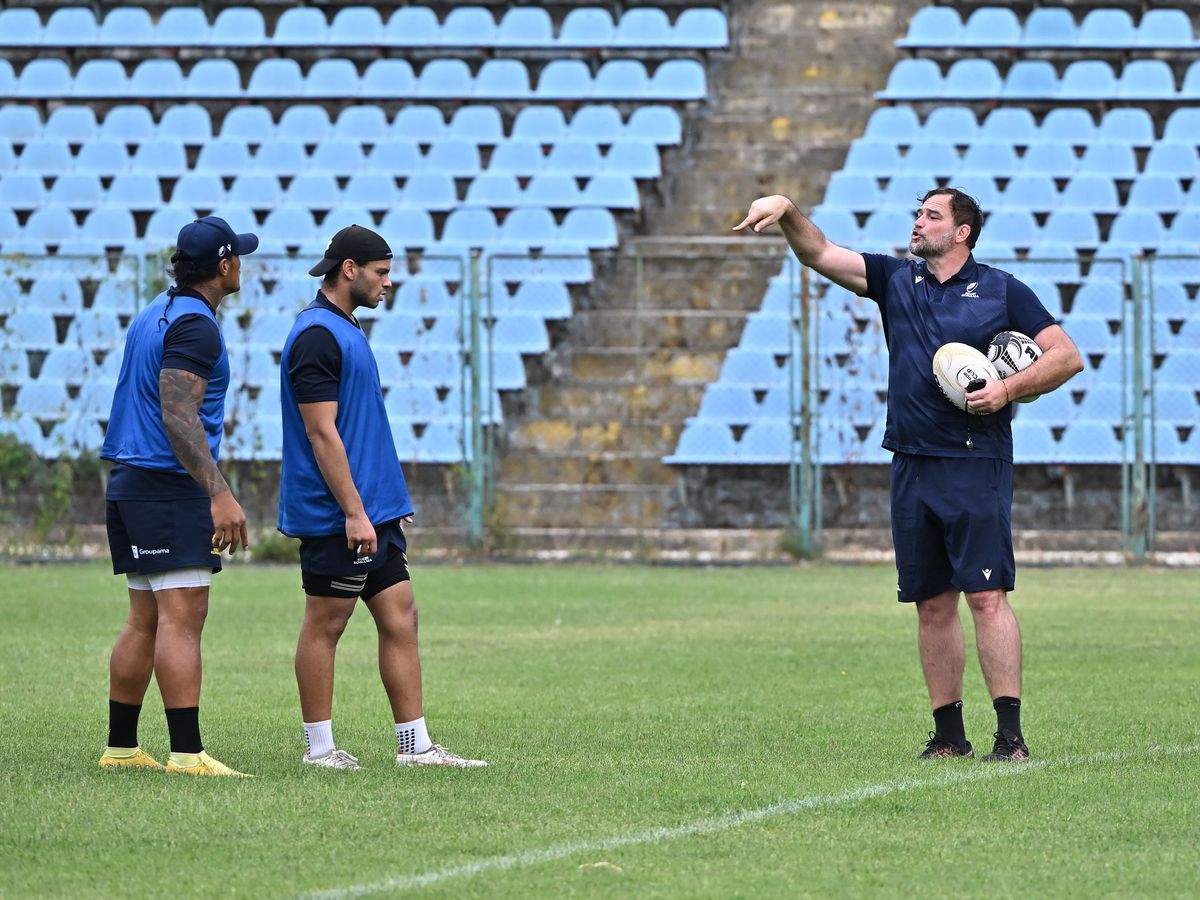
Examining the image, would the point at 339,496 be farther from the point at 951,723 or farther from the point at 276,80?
the point at 276,80

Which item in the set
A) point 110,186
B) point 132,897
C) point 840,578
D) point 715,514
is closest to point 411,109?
point 110,186

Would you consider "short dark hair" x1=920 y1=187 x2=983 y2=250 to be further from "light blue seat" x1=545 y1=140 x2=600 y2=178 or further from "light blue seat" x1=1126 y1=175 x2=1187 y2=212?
"light blue seat" x1=545 y1=140 x2=600 y2=178

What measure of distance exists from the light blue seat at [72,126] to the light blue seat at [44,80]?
1.12 ft

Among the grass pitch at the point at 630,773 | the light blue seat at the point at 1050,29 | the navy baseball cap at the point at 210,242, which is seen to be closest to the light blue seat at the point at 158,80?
the light blue seat at the point at 1050,29

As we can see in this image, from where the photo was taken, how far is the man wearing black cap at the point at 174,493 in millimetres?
6938

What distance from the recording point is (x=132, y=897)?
4.93 metres

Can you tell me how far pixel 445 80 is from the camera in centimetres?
2403

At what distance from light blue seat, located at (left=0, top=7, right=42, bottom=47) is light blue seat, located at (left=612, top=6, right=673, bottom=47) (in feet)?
25.7

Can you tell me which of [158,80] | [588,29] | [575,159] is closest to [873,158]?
[575,159]

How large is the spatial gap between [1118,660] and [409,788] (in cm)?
565

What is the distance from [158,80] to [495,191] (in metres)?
5.31

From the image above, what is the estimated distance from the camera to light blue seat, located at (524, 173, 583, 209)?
22.3 meters

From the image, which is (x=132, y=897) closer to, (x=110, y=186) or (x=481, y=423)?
(x=481, y=423)

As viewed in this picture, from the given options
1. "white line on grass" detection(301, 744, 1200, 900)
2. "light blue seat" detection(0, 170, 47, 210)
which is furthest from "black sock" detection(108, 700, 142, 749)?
"light blue seat" detection(0, 170, 47, 210)
